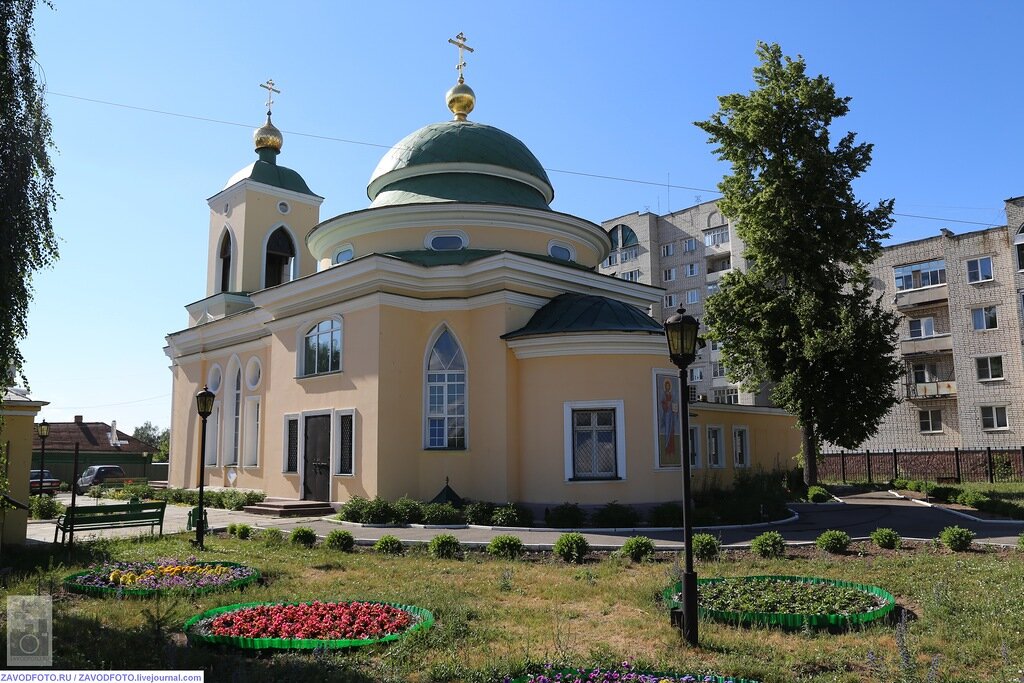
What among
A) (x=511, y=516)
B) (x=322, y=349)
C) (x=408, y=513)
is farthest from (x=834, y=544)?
(x=322, y=349)

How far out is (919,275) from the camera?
42.0 meters

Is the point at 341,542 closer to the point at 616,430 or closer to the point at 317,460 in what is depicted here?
the point at 616,430

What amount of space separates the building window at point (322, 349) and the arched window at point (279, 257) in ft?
26.6

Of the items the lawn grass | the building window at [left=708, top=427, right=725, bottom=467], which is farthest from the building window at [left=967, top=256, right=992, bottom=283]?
the lawn grass

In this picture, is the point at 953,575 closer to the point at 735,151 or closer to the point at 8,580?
the point at 8,580

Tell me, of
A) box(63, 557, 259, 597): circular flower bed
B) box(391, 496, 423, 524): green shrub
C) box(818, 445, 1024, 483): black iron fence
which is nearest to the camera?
box(63, 557, 259, 597): circular flower bed

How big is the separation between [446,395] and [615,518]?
5628 mm

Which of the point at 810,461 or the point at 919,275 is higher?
the point at 919,275

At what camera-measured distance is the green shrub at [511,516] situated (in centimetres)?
1647

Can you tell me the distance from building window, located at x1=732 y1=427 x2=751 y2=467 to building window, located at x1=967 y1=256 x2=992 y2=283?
2038 cm

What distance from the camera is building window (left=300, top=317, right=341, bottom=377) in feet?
67.3

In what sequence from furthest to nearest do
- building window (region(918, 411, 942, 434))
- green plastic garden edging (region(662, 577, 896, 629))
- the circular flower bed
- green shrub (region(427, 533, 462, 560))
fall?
building window (region(918, 411, 942, 434)) → green shrub (region(427, 533, 462, 560)) → the circular flower bed → green plastic garden edging (region(662, 577, 896, 629))

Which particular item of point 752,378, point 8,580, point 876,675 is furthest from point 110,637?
point 752,378

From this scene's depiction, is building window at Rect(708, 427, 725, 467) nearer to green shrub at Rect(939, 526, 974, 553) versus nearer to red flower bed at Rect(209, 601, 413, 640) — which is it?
green shrub at Rect(939, 526, 974, 553)
